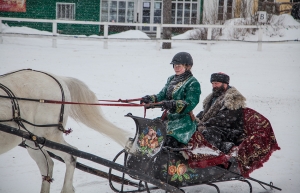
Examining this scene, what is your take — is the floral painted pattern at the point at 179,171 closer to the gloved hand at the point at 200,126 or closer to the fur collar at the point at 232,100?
the gloved hand at the point at 200,126

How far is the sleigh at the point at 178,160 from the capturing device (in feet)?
14.7

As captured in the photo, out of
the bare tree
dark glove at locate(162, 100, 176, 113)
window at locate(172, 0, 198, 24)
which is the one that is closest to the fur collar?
dark glove at locate(162, 100, 176, 113)

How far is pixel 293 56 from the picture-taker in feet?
52.4

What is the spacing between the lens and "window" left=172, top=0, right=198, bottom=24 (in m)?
24.4

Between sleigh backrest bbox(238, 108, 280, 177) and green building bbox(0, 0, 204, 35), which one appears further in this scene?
green building bbox(0, 0, 204, 35)

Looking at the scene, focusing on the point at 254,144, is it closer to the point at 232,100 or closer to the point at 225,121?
the point at 225,121

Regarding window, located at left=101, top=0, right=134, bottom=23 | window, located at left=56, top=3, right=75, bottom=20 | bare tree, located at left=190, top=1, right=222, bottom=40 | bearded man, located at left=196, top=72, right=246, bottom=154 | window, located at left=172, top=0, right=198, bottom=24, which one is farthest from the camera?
window, located at left=101, top=0, right=134, bottom=23

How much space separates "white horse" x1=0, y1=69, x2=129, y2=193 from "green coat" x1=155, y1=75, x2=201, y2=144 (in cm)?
72

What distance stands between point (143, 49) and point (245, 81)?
5855 millimetres

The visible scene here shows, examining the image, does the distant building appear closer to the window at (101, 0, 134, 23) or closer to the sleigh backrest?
the window at (101, 0, 134, 23)

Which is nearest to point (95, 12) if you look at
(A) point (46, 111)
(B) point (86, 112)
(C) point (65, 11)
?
(C) point (65, 11)

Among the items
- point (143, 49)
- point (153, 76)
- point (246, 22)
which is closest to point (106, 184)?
point (153, 76)

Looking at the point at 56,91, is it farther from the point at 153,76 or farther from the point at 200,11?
the point at 200,11

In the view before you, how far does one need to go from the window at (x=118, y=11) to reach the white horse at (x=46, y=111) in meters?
20.1
